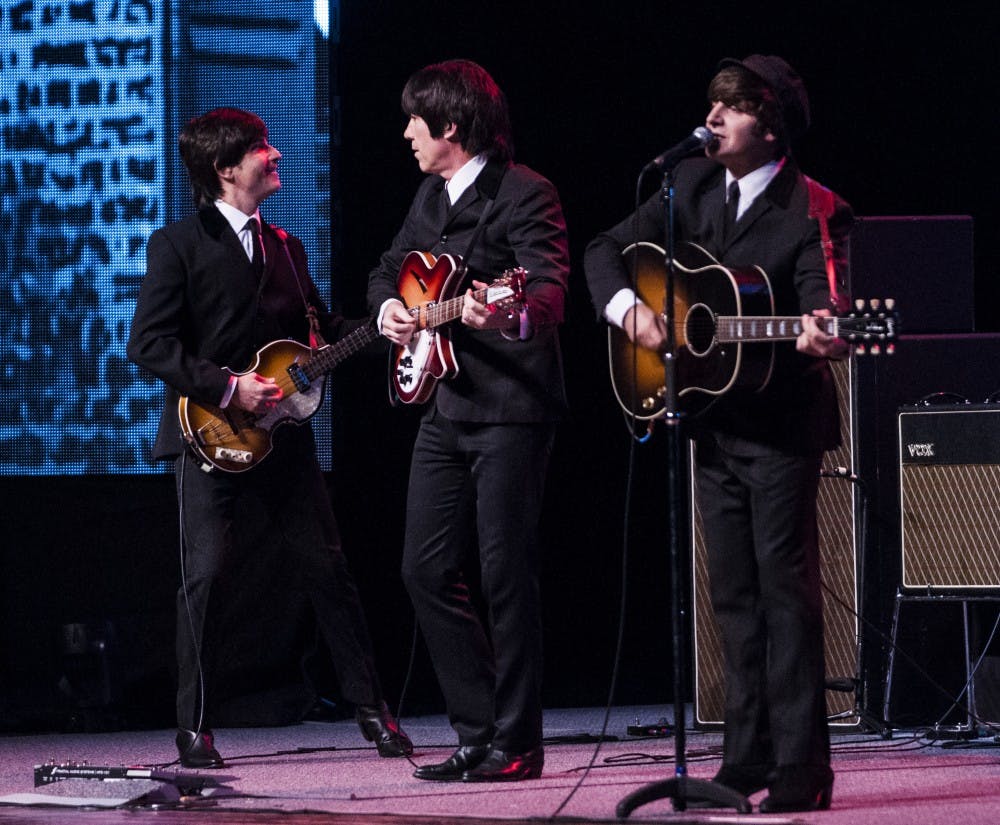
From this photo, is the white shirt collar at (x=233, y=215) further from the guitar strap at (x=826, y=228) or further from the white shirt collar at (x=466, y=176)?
the guitar strap at (x=826, y=228)

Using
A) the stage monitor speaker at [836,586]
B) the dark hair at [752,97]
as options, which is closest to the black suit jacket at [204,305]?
the stage monitor speaker at [836,586]

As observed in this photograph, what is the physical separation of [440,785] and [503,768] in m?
0.18

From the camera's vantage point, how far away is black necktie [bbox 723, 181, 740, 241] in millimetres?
3826

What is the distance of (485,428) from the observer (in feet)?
14.1

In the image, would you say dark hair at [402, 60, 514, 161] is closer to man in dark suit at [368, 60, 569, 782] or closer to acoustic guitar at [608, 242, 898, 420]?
man in dark suit at [368, 60, 569, 782]

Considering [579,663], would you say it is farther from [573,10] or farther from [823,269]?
[823,269]

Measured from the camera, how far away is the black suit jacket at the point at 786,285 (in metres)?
3.69

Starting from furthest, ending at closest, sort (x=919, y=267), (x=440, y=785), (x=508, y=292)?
1. (x=919, y=267)
2. (x=440, y=785)
3. (x=508, y=292)

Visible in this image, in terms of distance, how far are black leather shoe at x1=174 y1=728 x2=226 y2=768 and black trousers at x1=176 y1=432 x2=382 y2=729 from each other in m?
0.03

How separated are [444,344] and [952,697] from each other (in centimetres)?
228

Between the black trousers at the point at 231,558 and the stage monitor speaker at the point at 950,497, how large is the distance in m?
1.88

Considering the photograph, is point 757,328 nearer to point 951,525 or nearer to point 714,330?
point 714,330

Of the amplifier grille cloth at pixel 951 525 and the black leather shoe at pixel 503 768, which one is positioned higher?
the amplifier grille cloth at pixel 951 525

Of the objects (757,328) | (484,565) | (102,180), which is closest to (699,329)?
(757,328)
